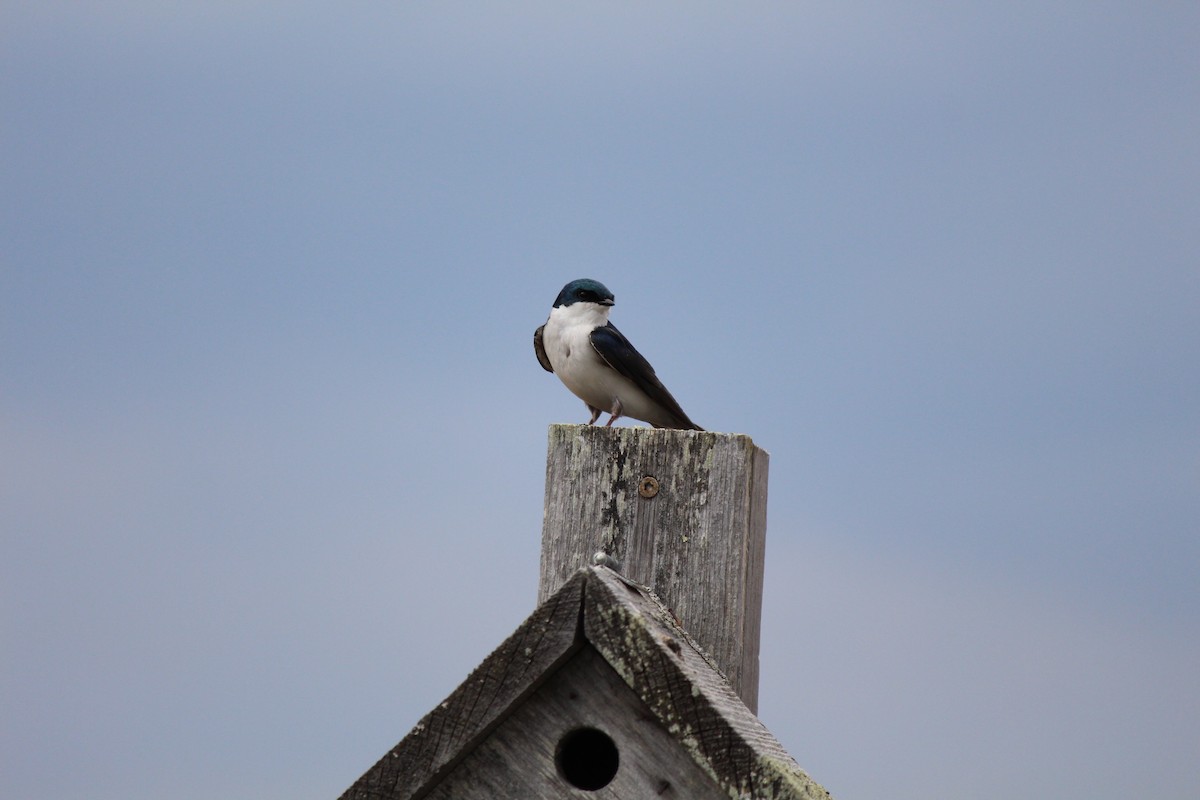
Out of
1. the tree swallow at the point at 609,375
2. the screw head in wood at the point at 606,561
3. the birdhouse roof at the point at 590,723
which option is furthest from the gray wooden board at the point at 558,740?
the tree swallow at the point at 609,375

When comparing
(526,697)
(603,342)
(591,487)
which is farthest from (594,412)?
(526,697)

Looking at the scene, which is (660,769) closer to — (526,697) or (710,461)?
(526,697)

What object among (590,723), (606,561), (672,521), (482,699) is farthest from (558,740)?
(672,521)

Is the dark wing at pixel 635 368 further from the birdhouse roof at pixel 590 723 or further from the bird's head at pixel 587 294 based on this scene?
the birdhouse roof at pixel 590 723

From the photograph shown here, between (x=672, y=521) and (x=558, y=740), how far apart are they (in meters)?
0.76

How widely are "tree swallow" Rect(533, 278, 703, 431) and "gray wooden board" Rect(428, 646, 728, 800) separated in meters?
2.71

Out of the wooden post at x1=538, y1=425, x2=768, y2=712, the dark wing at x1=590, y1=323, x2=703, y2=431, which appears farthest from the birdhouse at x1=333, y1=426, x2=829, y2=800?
the dark wing at x1=590, y1=323, x2=703, y2=431

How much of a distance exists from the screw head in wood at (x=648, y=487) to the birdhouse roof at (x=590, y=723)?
56 cm

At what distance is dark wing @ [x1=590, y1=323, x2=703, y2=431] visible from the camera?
5.57 meters

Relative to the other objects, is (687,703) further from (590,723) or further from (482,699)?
(482,699)

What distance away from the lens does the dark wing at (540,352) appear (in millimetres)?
6324

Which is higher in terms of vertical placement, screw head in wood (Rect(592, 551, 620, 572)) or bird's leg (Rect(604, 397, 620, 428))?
bird's leg (Rect(604, 397, 620, 428))

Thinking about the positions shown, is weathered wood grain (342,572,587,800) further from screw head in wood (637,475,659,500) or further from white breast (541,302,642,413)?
white breast (541,302,642,413)

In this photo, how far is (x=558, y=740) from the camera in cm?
277
